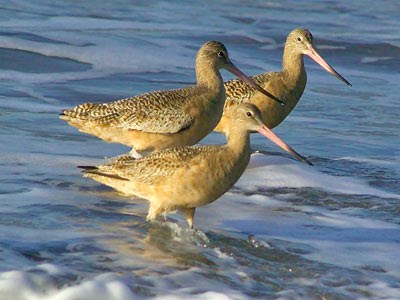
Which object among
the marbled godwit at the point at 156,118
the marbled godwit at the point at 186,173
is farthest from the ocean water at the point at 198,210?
the marbled godwit at the point at 156,118

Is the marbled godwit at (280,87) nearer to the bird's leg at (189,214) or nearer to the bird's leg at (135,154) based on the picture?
the bird's leg at (135,154)

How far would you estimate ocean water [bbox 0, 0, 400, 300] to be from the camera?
701 cm

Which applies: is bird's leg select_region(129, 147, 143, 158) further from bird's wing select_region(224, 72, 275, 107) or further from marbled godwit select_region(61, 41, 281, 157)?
bird's wing select_region(224, 72, 275, 107)

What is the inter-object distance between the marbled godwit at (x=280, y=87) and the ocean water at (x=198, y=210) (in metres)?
0.40

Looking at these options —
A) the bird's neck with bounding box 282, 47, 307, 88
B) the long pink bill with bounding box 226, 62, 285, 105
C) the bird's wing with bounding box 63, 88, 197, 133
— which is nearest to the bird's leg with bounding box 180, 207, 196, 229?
the bird's wing with bounding box 63, 88, 197, 133

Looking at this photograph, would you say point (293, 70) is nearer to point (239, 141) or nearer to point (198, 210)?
point (198, 210)

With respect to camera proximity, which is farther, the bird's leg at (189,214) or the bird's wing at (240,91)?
the bird's wing at (240,91)

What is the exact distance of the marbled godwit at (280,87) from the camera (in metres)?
10.8

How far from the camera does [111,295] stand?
6.65 metres

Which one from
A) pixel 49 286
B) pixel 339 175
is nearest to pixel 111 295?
pixel 49 286

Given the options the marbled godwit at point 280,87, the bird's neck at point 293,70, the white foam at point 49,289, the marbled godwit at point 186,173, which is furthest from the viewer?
the bird's neck at point 293,70

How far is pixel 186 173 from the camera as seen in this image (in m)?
7.79

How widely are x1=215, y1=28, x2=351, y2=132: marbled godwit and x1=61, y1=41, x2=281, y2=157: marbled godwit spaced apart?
87 cm

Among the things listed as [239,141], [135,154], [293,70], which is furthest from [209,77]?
[239,141]
